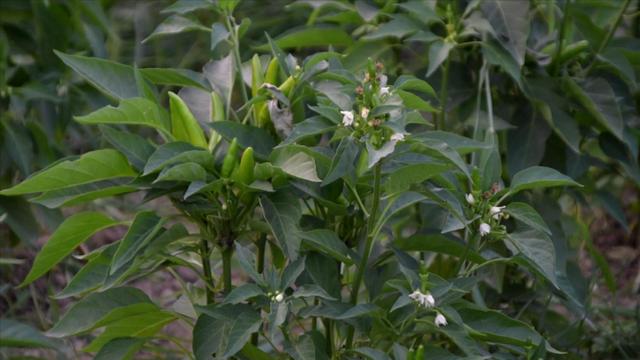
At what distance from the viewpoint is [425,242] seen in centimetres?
191

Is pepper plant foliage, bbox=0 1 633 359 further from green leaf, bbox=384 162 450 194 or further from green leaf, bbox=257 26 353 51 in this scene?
green leaf, bbox=257 26 353 51

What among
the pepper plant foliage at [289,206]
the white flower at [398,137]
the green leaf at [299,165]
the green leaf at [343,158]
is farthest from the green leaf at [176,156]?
the white flower at [398,137]

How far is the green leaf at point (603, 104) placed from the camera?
2.29m

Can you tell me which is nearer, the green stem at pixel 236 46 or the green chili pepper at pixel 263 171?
the green chili pepper at pixel 263 171

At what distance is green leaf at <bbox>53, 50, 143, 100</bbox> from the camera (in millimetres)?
1826

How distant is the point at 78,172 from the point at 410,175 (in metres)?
0.50

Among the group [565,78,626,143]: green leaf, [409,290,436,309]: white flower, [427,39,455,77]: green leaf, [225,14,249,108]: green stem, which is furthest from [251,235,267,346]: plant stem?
[565,78,626,143]: green leaf

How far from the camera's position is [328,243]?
1720mm

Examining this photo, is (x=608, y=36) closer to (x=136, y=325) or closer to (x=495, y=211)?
(x=495, y=211)

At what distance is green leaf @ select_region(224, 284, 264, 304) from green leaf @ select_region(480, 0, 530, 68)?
0.86m

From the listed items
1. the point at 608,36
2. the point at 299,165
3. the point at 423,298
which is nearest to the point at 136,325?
the point at 299,165

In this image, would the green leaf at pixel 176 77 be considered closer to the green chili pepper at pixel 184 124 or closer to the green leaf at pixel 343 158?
the green chili pepper at pixel 184 124

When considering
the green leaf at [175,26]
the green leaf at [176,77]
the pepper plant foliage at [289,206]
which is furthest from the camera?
the green leaf at [175,26]

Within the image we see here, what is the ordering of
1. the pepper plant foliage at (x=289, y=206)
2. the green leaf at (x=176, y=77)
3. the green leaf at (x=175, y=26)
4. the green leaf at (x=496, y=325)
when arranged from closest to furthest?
1. the pepper plant foliage at (x=289, y=206)
2. the green leaf at (x=496, y=325)
3. the green leaf at (x=176, y=77)
4. the green leaf at (x=175, y=26)
